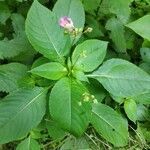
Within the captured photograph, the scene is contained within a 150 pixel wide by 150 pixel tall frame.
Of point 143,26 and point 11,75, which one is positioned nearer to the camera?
point 11,75

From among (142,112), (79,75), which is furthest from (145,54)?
(79,75)

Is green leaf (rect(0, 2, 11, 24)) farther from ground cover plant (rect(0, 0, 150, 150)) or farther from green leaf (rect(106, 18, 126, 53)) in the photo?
green leaf (rect(106, 18, 126, 53))

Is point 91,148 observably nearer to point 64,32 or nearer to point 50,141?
point 50,141

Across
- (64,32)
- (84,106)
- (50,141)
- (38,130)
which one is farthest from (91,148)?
(64,32)

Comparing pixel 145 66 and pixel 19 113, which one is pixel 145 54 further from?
pixel 19 113

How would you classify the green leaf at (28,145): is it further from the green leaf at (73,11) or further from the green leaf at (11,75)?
the green leaf at (73,11)

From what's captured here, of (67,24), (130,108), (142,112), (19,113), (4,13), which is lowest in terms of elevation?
(142,112)

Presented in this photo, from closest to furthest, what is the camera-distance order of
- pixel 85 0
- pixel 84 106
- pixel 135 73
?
1. pixel 84 106
2. pixel 135 73
3. pixel 85 0
